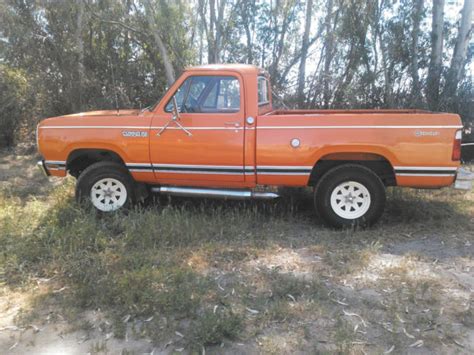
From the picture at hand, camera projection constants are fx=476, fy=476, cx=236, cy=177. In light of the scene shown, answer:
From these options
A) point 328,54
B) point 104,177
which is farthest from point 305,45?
point 104,177

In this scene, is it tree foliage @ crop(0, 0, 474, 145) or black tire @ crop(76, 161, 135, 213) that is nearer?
black tire @ crop(76, 161, 135, 213)

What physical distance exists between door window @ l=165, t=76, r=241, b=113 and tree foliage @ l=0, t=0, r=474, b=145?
4.93 metres

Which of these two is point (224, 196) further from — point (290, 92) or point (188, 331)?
point (290, 92)

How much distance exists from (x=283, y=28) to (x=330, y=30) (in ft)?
3.51

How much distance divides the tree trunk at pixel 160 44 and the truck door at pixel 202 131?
15.6ft

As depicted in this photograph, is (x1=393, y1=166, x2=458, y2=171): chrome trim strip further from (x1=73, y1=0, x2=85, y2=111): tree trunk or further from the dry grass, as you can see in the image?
(x1=73, y1=0, x2=85, y2=111): tree trunk

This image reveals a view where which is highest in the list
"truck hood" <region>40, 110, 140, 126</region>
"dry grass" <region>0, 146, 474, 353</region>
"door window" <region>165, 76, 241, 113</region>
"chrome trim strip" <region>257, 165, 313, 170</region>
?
"door window" <region>165, 76, 241, 113</region>

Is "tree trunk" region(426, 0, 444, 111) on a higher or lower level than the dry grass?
higher

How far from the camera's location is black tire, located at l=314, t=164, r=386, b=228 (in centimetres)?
567

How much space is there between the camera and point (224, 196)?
6020 mm

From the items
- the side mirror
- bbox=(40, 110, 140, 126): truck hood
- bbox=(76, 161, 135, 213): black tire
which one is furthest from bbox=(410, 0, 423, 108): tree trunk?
bbox=(76, 161, 135, 213): black tire

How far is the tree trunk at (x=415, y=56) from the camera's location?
995 centimetres

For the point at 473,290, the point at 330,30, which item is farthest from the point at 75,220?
the point at 330,30

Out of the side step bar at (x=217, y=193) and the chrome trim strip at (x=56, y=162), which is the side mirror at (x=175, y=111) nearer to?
the side step bar at (x=217, y=193)
